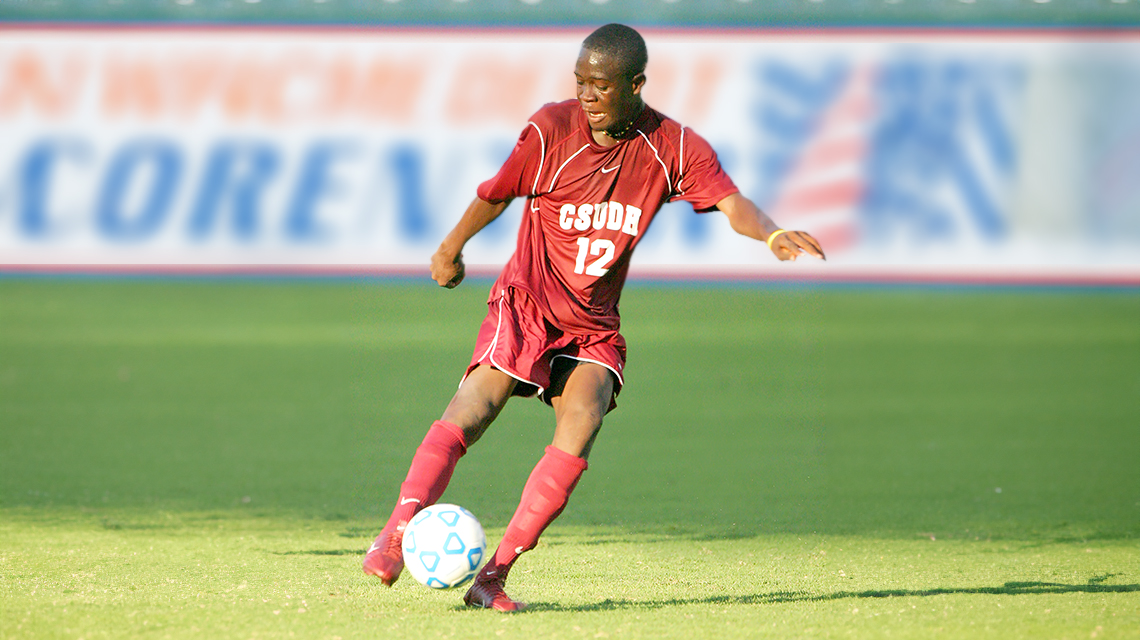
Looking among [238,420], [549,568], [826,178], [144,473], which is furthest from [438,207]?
[549,568]

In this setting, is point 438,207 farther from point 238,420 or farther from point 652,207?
point 652,207

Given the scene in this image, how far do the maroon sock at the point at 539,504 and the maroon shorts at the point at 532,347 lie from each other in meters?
0.34

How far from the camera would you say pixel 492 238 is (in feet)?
54.3

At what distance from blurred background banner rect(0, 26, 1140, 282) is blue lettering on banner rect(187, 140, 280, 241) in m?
0.03

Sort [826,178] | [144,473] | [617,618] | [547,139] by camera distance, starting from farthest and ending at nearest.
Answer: [826,178] → [144,473] → [547,139] → [617,618]

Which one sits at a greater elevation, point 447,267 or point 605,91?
point 605,91

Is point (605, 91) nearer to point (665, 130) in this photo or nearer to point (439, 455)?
point (665, 130)

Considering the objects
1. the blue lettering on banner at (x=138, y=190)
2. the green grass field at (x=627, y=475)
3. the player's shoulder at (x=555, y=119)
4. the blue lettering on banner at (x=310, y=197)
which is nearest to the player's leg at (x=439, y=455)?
the green grass field at (x=627, y=475)

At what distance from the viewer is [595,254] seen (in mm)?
4664

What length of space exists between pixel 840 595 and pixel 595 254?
58.6 inches

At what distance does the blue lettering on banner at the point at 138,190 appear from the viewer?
16.2m

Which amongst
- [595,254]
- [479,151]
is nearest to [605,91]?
[595,254]

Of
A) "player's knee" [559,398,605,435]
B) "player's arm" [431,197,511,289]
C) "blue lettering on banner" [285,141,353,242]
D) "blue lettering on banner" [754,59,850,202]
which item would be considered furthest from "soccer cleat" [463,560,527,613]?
"blue lettering on banner" [754,59,850,202]

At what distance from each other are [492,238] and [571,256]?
39.1 ft
